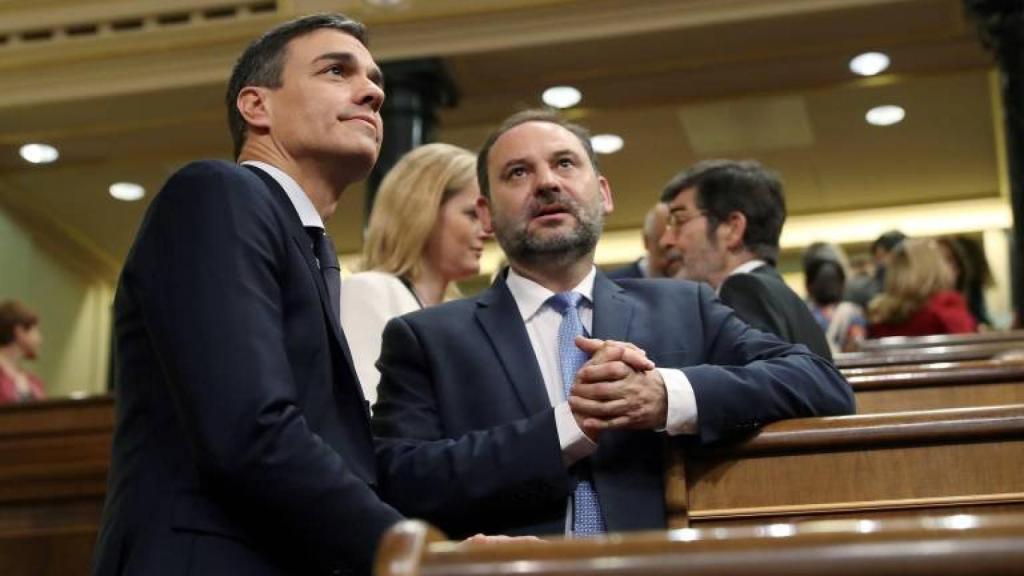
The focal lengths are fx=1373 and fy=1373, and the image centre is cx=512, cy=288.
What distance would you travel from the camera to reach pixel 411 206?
10.1 ft

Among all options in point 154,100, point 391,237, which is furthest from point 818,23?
point 391,237

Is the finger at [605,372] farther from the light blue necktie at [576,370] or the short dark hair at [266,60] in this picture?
the short dark hair at [266,60]

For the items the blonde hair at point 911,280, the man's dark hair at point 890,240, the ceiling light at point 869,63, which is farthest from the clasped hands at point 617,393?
the ceiling light at point 869,63

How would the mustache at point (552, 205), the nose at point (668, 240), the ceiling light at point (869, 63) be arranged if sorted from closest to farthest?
the mustache at point (552, 205) < the nose at point (668, 240) < the ceiling light at point (869, 63)

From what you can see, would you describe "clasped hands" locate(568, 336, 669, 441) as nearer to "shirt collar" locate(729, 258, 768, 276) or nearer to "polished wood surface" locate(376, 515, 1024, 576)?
"polished wood surface" locate(376, 515, 1024, 576)

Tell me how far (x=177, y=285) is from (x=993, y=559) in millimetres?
1097

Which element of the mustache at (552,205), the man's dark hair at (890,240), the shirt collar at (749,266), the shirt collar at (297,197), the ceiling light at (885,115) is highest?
the ceiling light at (885,115)

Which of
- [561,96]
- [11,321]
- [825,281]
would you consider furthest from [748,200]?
[561,96]

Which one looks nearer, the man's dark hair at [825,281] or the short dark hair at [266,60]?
the short dark hair at [266,60]

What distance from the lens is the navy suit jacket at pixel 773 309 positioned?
2816 mm

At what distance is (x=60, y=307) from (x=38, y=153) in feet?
7.55

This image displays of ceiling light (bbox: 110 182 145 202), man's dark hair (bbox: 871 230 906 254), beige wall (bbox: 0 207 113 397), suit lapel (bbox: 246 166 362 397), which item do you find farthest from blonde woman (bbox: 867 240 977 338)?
beige wall (bbox: 0 207 113 397)

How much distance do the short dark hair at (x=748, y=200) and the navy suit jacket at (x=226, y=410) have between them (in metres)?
1.76

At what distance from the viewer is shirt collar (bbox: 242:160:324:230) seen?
1.87 meters
